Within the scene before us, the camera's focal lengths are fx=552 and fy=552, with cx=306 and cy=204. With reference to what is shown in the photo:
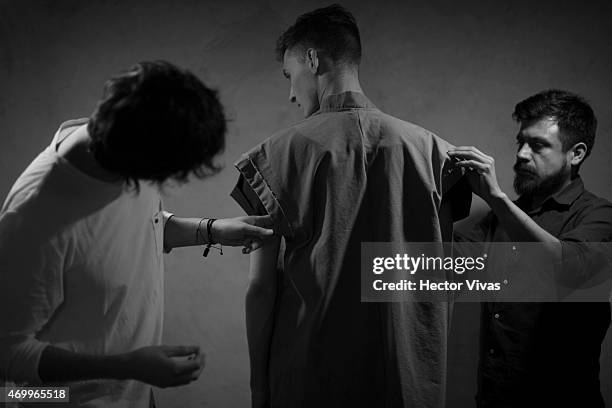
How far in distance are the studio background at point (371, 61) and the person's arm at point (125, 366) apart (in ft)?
2.77

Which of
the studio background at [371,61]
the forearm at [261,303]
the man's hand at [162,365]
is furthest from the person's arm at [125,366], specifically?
the studio background at [371,61]

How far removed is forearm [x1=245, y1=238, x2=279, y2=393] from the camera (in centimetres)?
131

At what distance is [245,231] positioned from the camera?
1305 millimetres

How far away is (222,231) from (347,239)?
319 mm

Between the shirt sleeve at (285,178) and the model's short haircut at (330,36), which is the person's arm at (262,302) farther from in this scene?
the model's short haircut at (330,36)

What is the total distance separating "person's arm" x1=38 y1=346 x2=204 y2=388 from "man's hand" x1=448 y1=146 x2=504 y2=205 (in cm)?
75

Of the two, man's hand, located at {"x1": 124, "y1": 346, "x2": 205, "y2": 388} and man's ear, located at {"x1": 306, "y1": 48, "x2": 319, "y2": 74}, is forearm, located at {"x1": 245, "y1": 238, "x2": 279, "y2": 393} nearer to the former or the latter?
man's hand, located at {"x1": 124, "y1": 346, "x2": 205, "y2": 388}

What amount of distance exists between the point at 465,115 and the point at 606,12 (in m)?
0.57

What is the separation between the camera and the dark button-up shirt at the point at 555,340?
1.53 metres

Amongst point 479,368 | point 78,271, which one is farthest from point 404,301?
point 78,271

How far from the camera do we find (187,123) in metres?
0.90

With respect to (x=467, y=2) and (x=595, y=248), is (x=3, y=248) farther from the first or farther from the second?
(x=467, y=2)

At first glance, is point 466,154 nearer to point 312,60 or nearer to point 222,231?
point 312,60

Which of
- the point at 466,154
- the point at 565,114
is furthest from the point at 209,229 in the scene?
the point at 565,114
